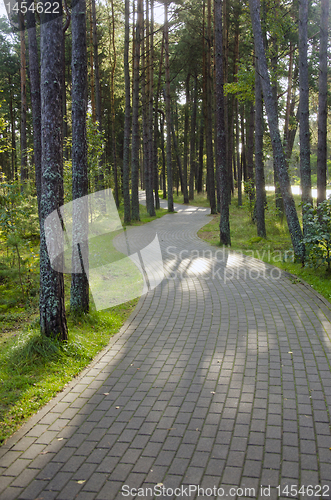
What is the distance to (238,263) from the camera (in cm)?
1124

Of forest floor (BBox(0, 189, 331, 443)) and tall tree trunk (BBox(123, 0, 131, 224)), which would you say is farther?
tall tree trunk (BBox(123, 0, 131, 224))

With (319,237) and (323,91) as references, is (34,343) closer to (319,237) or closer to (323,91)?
(319,237)

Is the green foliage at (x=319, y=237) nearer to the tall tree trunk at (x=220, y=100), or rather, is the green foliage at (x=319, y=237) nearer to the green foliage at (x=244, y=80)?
the tall tree trunk at (x=220, y=100)

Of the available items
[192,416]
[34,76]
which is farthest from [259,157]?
[192,416]

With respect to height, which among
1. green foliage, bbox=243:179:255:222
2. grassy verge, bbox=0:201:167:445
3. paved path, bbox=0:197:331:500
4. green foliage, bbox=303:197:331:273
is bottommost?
paved path, bbox=0:197:331:500

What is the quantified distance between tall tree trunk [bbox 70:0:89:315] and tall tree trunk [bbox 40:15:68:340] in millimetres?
1119

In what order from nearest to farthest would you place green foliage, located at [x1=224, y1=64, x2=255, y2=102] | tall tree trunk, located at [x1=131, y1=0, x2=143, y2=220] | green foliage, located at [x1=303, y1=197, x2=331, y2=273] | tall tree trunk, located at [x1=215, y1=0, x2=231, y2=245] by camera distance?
green foliage, located at [x1=303, y1=197, x2=331, y2=273]
tall tree trunk, located at [x1=215, y1=0, x2=231, y2=245]
green foliage, located at [x1=224, y1=64, x2=255, y2=102]
tall tree trunk, located at [x1=131, y1=0, x2=143, y2=220]

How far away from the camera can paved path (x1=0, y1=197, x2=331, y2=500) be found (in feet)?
10.1

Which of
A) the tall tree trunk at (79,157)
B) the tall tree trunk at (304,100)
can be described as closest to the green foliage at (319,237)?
the tall tree trunk at (304,100)

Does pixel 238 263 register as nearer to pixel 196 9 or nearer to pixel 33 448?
pixel 33 448

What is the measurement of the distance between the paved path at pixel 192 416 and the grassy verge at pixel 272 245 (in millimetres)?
2125

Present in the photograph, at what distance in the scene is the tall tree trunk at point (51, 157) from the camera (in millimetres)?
5160

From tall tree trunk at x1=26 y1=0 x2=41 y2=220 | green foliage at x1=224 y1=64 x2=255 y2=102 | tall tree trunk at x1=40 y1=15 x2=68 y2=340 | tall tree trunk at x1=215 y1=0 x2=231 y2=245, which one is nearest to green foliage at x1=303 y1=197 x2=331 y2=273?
tall tree trunk at x1=215 y1=0 x2=231 y2=245

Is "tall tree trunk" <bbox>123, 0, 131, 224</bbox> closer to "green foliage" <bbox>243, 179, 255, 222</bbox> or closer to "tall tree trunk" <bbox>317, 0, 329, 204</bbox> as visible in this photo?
"green foliage" <bbox>243, 179, 255, 222</bbox>
